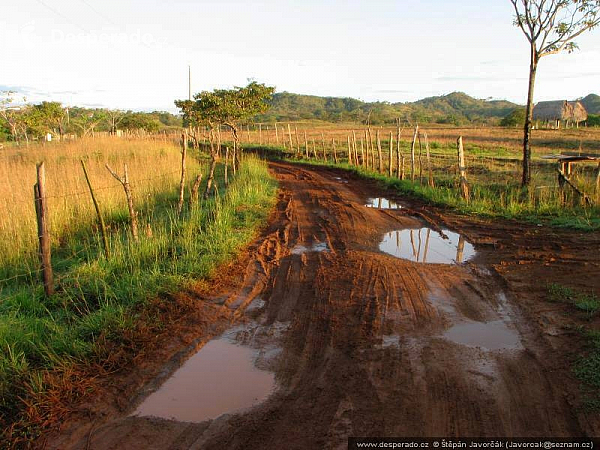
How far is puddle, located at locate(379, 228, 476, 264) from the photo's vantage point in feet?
25.6

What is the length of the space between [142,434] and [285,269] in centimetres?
399

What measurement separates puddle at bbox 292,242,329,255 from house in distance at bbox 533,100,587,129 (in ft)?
179

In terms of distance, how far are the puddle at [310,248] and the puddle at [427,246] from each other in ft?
3.45

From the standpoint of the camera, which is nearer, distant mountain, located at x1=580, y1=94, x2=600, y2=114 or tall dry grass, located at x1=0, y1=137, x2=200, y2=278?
tall dry grass, located at x1=0, y1=137, x2=200, y2=278

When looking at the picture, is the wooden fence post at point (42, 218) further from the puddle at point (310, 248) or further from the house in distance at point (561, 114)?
the house in distance at point (561, 114)

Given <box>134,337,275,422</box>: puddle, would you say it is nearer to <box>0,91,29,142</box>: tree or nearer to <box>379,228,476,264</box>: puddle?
<box>379,228,476,264</box>: puddle

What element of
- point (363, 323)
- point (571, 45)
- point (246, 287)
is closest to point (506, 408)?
point (363, 323)

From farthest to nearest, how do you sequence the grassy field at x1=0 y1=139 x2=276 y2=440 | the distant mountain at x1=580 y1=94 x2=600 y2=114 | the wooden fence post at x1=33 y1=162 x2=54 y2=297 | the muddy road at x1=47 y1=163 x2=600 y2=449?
the distant mountain at x1=580 y1=94 x2=600 y2=114 → the wooden fence post at x1=33 y1=162 x2=54 y2=297 → the grassy field at x1=0 y1=139 x2=276 y2=440 → the muddy road at x1=47 y1=163 x2=600 y2=449

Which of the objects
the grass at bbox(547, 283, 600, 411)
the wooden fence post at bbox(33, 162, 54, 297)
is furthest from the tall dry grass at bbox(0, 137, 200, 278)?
the grass at bbox(547, 283, 600, 411)

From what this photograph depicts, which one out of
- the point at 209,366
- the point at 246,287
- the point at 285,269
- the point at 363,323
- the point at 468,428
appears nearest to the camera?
the point at 468,428

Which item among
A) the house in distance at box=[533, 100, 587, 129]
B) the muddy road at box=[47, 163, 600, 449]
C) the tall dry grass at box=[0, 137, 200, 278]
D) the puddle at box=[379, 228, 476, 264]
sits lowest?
the muddy road at box=[47, 163, 600, 449]

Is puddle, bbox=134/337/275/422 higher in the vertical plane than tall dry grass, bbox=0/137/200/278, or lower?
lower

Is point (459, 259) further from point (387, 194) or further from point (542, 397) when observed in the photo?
point (387, 194)

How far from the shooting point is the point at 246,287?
21.0 ft
